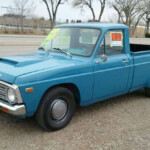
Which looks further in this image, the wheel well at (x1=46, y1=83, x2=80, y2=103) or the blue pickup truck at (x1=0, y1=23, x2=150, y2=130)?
the wheel well at (x1=46, y1=83, x2=80, y2=103)

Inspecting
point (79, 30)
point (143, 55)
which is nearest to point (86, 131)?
point (79, 30)

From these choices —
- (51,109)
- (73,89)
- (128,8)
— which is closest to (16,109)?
(51,109)

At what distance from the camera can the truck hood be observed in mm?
3212

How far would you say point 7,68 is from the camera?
3.43m

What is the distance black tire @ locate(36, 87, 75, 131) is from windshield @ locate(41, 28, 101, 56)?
2.92 feet

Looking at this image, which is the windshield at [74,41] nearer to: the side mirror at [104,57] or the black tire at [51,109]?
the side mirror at [104,57]

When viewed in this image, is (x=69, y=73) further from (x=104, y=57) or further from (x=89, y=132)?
(x=89, y=132)

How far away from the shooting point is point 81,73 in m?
3.76

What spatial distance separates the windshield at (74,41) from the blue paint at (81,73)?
0.10 m

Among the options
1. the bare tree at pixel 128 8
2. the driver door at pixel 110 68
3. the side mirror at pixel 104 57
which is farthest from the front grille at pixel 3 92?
the bare tree at pixel 128 8

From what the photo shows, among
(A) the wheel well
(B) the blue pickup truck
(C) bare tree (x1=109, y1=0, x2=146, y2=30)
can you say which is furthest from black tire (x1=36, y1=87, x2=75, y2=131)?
(C) bare tree (x1=109, y1=0, x2=146, y2=30)

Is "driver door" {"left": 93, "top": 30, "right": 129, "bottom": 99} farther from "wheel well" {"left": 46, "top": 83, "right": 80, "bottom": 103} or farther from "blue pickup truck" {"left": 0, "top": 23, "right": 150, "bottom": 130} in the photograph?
"wheel well" {"left": 46, "top": 83, "right": 80, "bottom": 103}

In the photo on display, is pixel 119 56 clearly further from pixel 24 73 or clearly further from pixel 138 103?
pixel 24 73

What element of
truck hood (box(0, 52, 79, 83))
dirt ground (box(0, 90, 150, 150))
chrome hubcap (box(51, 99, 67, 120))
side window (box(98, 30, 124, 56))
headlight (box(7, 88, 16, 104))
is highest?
side window (box(98, 30, 124, 56))
